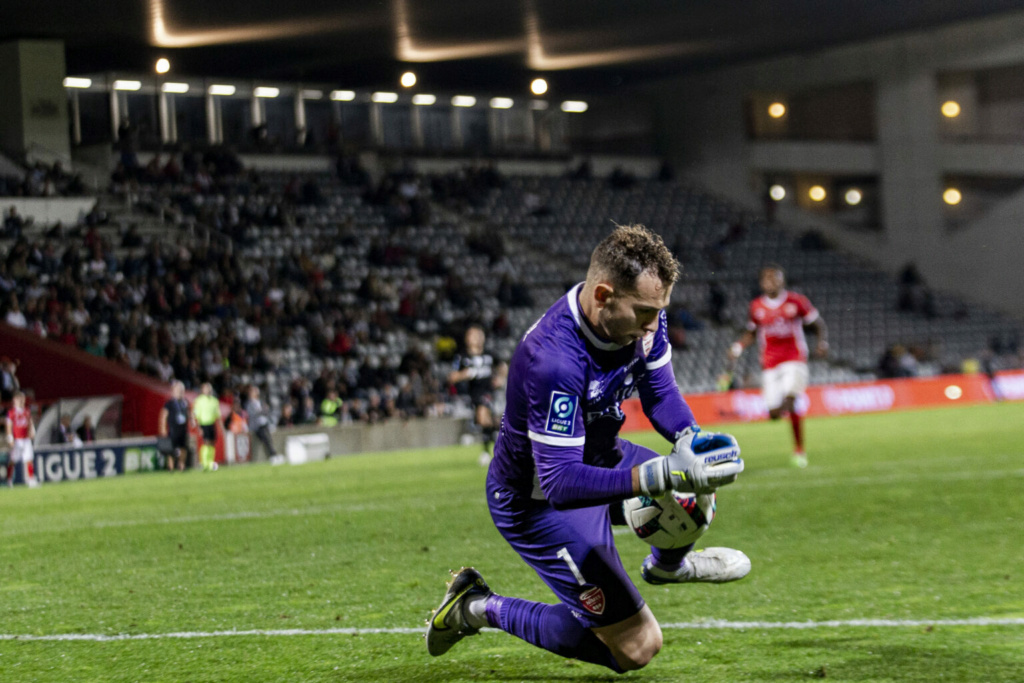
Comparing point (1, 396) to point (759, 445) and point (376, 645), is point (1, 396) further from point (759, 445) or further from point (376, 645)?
point (376, 645)

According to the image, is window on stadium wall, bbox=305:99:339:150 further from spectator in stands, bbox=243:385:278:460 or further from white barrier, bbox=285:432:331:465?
spectator in stands, bbox=243:385:278:460

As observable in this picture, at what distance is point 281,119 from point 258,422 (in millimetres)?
18875

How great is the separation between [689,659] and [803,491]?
24.8 ft

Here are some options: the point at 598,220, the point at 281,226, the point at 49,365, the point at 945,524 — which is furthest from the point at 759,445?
the point at 598,220

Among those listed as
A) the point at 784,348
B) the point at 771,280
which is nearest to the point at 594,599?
the point at 771,280

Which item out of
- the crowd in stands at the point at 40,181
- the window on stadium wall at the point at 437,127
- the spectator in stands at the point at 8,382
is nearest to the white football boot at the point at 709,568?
the spectator in stands at the point at 8,382

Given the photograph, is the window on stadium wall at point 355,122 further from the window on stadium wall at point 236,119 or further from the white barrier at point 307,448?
the white barrier at point 307,448

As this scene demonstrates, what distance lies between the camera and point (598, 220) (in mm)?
42906

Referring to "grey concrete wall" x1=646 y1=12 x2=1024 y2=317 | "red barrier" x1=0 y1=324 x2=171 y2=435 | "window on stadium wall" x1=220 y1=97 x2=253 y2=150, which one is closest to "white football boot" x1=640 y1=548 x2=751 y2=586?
"red barrier" x1=0 y1=324 x2=171 y2=435

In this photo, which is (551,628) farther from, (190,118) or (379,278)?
(190,118)

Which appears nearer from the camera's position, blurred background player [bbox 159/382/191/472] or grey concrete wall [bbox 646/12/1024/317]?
blurred background player [bbox 159/382/191/472]

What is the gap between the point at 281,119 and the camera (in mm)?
40969

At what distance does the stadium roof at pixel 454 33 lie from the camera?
1182 inches

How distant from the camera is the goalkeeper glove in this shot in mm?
4371
